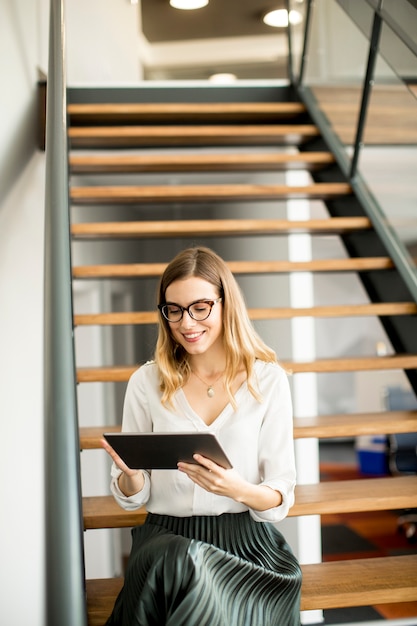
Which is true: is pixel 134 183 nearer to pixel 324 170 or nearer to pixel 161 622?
pixel 324 170

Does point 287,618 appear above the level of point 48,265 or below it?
below

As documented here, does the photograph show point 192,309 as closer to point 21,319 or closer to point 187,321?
point 187,321

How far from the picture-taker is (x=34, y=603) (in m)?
3.03

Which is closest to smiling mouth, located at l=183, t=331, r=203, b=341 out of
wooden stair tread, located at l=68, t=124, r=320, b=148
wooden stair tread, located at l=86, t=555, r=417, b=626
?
wooden stair tread, located at l=86, t=555, r=417, b=626

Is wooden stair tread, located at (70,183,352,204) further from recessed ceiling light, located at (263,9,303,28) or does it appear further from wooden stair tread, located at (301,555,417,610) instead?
recessed ceiling light, located at (263,9,303,28)

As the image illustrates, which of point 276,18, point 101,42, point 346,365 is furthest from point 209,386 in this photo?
point 276,18

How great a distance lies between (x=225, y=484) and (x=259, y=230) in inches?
70.9

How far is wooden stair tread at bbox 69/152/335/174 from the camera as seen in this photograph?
3.58 meters

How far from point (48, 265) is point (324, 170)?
2.37 meters

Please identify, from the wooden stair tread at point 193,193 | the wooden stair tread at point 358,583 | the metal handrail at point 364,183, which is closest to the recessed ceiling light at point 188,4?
the metal handrail at point 364,183

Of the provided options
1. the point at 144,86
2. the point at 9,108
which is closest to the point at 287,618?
the point at 9,108

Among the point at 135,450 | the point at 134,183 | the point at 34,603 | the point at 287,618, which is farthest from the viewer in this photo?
the point at 134,183

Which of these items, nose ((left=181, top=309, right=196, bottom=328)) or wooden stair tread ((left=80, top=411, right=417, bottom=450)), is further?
wooden stair tread ((left=80, top=411, right=417, bottom=450))

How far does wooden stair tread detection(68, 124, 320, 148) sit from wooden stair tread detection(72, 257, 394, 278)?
0.92 metres
